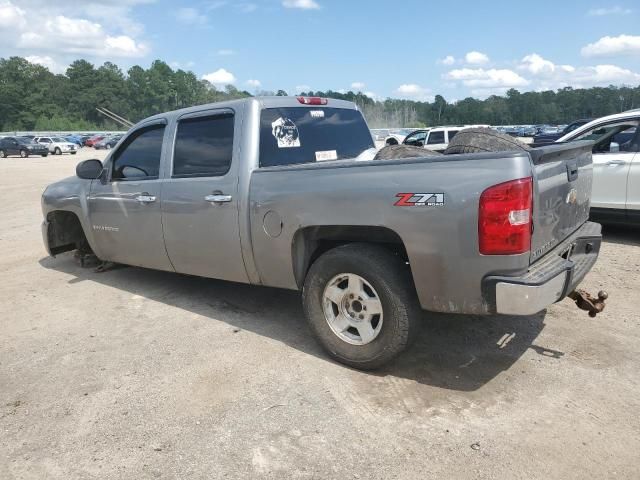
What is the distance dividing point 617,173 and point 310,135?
472 centimetres

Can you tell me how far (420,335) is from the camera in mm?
4184

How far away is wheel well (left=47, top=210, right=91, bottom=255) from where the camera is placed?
6.22 m

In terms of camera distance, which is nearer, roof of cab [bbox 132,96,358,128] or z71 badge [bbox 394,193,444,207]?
z71 badge [bbox 394,193,444,207]

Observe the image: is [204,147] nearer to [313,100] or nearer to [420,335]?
[313,100]

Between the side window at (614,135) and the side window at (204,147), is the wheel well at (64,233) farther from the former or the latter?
the side window at (614,135)

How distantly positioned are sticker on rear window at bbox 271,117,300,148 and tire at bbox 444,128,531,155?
127 cm

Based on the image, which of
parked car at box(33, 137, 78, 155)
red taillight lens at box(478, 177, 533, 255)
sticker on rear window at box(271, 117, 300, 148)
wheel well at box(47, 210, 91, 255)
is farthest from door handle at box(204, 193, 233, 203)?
parked car at box(33, 137, 78, 155)

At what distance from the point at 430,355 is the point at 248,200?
1774 mm

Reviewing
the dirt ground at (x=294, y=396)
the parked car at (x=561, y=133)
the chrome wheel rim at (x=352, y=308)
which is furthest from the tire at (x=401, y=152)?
the parked car at (x=561, y=133)

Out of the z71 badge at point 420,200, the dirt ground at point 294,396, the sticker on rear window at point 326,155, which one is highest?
the sticker on rear window at point 326,155

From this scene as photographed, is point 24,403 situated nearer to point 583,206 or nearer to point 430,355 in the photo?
point 430,355

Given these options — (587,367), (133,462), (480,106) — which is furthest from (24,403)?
(480,106)

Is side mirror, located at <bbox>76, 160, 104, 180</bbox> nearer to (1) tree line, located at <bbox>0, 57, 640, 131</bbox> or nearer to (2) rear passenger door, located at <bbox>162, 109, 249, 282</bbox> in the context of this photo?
(2) rear passenger door, located at <bbox>162, 109, 249, 282</bbox>

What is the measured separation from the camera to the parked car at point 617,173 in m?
6.82
